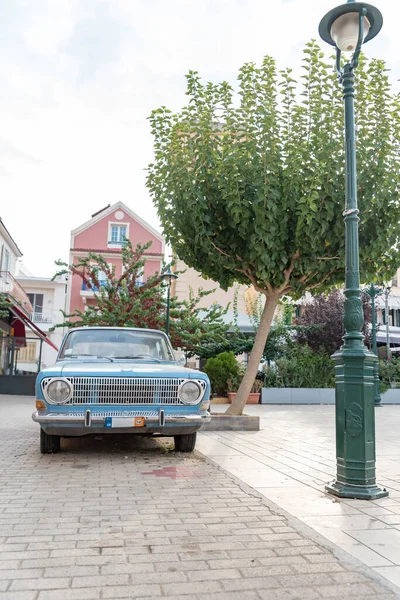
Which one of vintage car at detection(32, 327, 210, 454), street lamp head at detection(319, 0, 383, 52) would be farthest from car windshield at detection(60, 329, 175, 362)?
street lamp head at detection(319, 0, 383, 52)

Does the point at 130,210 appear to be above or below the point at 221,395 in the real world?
above

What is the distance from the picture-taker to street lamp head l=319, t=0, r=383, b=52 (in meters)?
4.97

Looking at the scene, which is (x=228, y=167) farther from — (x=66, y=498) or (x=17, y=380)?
(x=17, y=380)

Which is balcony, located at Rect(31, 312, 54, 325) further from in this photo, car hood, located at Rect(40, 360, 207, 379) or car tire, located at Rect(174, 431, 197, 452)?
car tire, located at Rect(174, 431, 197, 452)

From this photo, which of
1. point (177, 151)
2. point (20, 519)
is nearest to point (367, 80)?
point (177, 151)

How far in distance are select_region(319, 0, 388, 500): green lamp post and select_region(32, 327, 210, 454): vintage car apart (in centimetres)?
201

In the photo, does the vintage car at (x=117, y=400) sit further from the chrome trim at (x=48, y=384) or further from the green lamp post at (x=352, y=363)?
the green lamp post at (x=352, y=363)

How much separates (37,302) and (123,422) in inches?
1458

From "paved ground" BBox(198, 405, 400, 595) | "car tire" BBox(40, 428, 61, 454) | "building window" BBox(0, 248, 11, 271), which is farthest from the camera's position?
"building window" BBox(0, 248, 11, 271)

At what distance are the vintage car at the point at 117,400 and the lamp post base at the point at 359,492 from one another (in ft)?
6.74

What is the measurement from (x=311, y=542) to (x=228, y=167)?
21.9ft

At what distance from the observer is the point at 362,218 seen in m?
8.77

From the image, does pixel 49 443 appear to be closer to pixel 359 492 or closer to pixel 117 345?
pixel 117 345

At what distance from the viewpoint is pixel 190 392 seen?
252 inches
